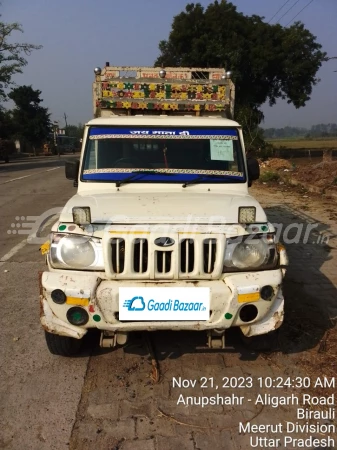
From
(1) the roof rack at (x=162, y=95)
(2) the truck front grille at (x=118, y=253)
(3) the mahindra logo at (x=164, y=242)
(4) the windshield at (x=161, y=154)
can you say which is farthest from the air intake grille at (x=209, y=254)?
(1) the roof rack at (x=162, y=95)

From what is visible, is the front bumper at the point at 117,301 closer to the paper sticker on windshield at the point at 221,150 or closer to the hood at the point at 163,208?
the hood at the point at 163,208

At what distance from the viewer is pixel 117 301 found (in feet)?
9.84

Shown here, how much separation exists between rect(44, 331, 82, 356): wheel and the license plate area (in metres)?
0.74

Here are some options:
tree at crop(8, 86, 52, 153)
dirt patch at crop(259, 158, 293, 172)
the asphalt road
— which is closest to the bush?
dirt patch at crop(259, 158, 293, 172)

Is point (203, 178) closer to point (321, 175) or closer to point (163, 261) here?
point (163, 261)

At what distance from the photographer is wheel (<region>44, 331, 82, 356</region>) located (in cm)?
347

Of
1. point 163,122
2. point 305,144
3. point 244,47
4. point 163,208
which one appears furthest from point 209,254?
point 305,144

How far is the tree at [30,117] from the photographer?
58688mm

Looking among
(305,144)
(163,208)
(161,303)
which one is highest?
(163,208)

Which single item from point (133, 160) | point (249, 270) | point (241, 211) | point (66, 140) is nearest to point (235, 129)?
point (133, 160)

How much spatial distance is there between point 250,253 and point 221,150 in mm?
1496

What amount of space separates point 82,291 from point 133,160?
5.68 feet

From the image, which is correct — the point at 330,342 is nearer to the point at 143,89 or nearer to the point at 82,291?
the point at 82,291

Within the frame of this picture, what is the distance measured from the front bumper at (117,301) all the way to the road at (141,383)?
1.58 ft
